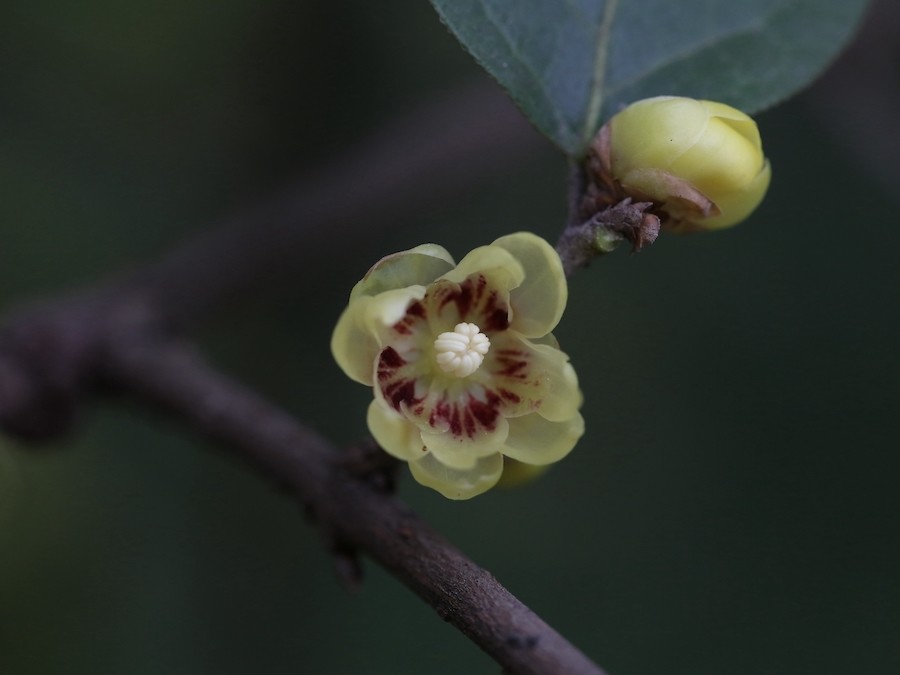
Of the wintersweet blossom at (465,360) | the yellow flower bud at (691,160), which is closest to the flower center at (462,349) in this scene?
the wintersweet blossom at (465,360)

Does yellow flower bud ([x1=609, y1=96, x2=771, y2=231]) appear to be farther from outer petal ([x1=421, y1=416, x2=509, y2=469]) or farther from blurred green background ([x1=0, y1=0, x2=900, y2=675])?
blurred green background ([x1=0, y1=0, x2=900, y2=675])

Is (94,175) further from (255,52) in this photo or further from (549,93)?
(549,93)

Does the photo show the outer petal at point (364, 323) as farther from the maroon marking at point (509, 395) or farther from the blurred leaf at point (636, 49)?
the blurred leaf at point (636, 49)

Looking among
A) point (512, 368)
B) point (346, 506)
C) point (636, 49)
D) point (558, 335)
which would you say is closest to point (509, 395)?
point (512, 368)

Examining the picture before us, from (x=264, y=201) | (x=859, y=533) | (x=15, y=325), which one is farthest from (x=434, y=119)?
(x=859, y=533)

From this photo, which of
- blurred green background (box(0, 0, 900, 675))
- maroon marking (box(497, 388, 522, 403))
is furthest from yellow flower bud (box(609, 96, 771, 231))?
blurred green background (box(0, 0, 900, 675))
